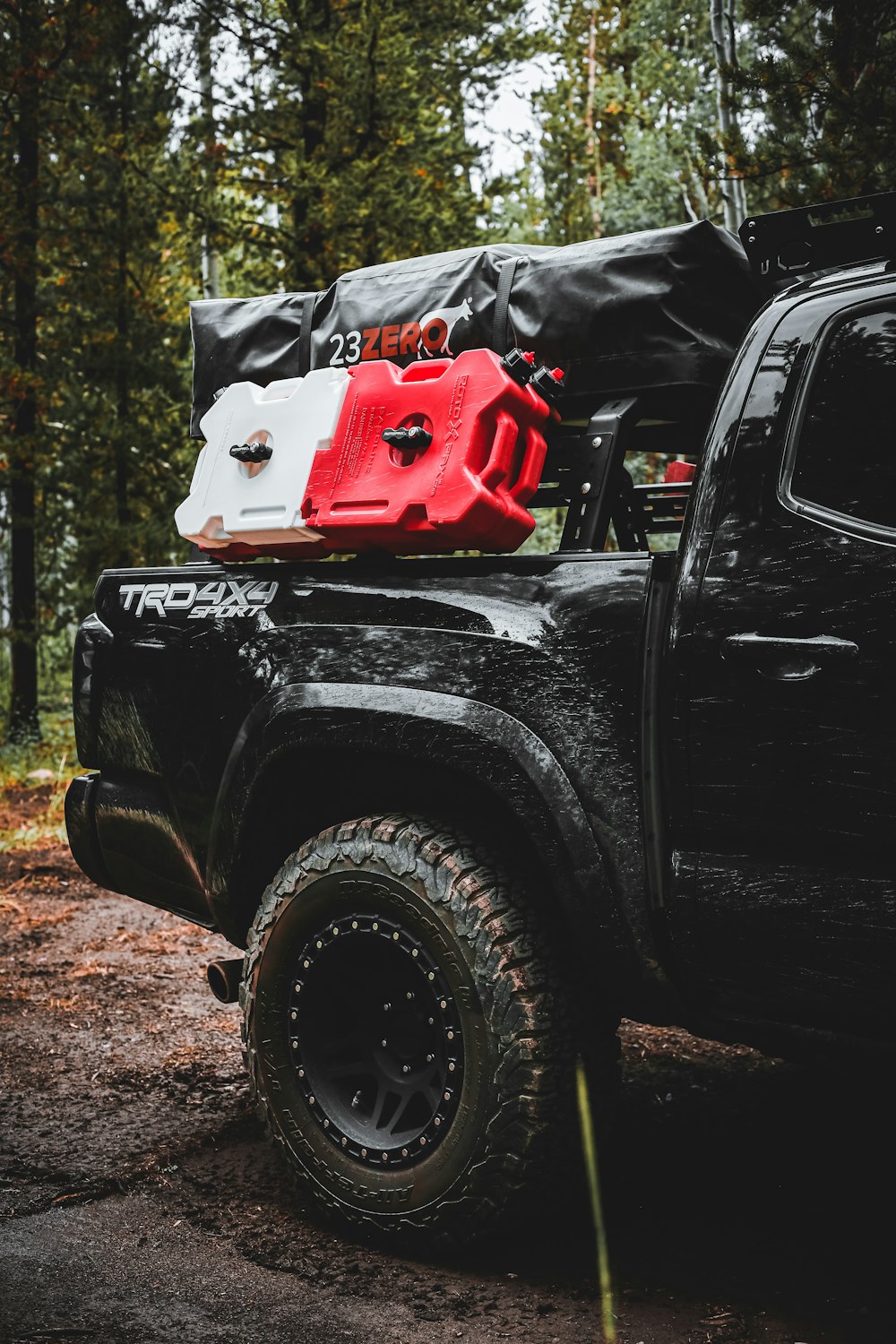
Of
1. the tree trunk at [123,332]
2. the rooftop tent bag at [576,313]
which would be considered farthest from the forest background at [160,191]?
the rooftop tent bag at [576,313]

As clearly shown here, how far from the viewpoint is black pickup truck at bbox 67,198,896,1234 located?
2.25m

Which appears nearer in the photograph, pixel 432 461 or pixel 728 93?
pixel 432 461

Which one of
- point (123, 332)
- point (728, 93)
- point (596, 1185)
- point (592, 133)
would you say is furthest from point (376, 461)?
point (592, 133)

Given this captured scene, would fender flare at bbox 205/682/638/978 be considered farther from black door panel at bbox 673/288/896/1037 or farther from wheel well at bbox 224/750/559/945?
black door panel at bbox 673/288/896/1037

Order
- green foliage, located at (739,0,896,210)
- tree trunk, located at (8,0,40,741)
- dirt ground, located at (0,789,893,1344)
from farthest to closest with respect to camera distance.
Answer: tree trunk, located at (8,0,40,741) < green foliage, located at (739,0,896,210) < dirt ground, located at (0,789,893,1344)

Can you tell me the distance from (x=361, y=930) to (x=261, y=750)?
513mm

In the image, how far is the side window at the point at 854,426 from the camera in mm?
2287

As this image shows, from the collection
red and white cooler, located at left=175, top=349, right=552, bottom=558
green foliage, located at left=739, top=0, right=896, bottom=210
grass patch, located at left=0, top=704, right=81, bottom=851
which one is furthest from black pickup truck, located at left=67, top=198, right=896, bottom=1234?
grass patch, located at left=0, top=704, right=81, bottom=851

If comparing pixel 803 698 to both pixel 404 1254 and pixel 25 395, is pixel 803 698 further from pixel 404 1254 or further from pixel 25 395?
pixel 25 395

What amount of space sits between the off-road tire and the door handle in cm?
75

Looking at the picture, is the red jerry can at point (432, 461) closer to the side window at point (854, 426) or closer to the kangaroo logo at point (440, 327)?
the kangaroo logo at point (440, 327)

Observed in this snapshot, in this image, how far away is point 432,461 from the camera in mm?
2729

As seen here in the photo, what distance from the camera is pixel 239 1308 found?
8.15 feet

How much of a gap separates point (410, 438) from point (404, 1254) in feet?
5.95
